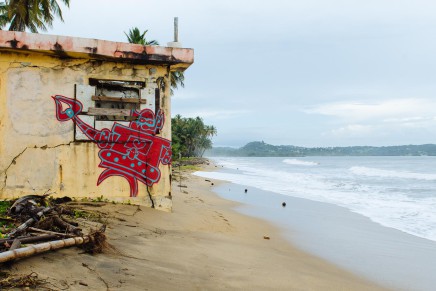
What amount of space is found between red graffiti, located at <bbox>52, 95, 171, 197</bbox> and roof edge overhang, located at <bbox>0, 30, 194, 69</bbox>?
99cm

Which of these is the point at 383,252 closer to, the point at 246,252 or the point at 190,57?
the point at 246,252

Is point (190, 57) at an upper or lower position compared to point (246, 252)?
upper

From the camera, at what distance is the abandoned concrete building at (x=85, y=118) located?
7309mm

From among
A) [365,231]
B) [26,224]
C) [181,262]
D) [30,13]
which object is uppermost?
[30,13]

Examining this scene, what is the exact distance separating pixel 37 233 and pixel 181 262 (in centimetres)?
180

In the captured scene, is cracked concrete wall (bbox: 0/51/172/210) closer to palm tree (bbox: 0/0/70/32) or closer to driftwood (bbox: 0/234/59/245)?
driftwood (bbox: 0/234/59/245)

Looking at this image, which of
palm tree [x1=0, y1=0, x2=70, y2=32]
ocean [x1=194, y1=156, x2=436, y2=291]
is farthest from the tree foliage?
ocean [x1=194, y1=156, x2=436, y2=291]

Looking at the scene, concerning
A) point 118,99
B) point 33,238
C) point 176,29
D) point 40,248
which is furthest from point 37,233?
point 176,29

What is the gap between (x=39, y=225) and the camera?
181 inches

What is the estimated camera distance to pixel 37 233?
4.30 meters

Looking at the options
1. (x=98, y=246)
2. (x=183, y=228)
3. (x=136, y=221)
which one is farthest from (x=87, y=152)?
(x=98, y=246)

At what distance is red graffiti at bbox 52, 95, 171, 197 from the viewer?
7578mm

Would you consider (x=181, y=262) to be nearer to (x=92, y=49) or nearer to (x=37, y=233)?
(x=37, y=233)

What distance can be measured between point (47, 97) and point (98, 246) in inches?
174
